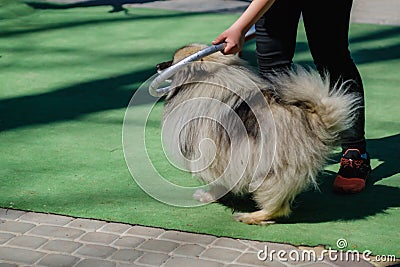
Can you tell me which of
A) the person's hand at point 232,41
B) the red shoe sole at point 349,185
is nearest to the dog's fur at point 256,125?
the person's hand at point 232,41

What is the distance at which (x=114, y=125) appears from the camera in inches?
230

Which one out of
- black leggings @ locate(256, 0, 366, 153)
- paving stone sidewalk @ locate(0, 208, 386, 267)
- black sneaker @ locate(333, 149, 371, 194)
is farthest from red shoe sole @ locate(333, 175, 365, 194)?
paving stone sidewalk @ locate(0, 208, 386, 267)

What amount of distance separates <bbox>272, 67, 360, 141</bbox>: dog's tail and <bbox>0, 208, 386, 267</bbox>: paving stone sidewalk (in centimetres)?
67

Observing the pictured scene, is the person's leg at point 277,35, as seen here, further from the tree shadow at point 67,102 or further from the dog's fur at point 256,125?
the tree shadow at point 67,102

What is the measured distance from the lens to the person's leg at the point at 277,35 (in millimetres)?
4438

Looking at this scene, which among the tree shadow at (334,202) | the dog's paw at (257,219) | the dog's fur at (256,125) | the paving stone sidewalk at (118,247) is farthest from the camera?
the tree shadow at (334,202)

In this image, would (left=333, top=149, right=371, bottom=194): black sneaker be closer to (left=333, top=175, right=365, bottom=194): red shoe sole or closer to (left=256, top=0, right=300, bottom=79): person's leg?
(left=333, top=175, right=365, bottom=194): red shoe sole

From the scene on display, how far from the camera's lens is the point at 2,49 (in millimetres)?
7906

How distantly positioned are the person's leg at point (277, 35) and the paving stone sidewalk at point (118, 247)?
Result: 40.6 inches

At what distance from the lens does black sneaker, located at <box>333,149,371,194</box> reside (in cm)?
468

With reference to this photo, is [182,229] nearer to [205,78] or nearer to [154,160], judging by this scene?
[205,78]

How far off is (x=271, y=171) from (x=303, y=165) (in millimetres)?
163

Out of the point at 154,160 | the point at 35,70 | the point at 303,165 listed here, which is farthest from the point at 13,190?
the point at 35,70

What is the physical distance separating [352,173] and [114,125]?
1.89 m
